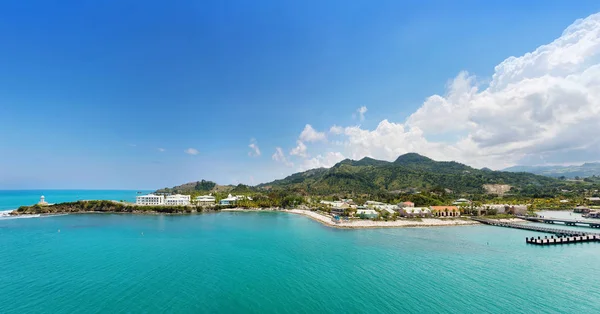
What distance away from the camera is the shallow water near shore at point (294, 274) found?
21.4m

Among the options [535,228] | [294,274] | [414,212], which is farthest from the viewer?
[414,212]

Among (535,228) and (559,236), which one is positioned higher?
(535,228)

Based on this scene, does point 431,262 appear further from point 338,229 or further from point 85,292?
point 85,292

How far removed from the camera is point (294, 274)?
28328mm

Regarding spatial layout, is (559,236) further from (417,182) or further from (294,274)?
(417,182)

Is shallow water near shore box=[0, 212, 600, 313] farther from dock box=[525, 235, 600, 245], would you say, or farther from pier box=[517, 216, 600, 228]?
pier box=[517, 216, 600, 228]

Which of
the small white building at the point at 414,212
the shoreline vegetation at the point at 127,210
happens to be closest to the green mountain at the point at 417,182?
the shoreline vegetation at the point at 127,210

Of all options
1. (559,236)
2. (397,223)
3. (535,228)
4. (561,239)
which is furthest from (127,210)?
(559,236)

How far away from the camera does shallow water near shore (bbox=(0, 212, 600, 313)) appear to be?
2139 cm

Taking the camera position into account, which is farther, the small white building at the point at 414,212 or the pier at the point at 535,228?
the small white building at the point at 414,212

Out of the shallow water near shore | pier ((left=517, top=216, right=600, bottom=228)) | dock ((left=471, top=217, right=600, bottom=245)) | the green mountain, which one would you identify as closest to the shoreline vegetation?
pier ((left=517, top=216, right=600, bottom=228))

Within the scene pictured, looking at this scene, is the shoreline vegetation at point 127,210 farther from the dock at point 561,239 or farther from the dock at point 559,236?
the dock at point 561,239

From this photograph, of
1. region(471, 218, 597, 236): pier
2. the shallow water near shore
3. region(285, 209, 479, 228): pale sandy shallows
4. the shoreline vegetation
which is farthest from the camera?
the shoreline vegetation

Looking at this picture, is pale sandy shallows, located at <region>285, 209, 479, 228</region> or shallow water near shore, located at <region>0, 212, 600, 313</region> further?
pale sandy shallows, located at <region>285, 209, 479, 228</region>
